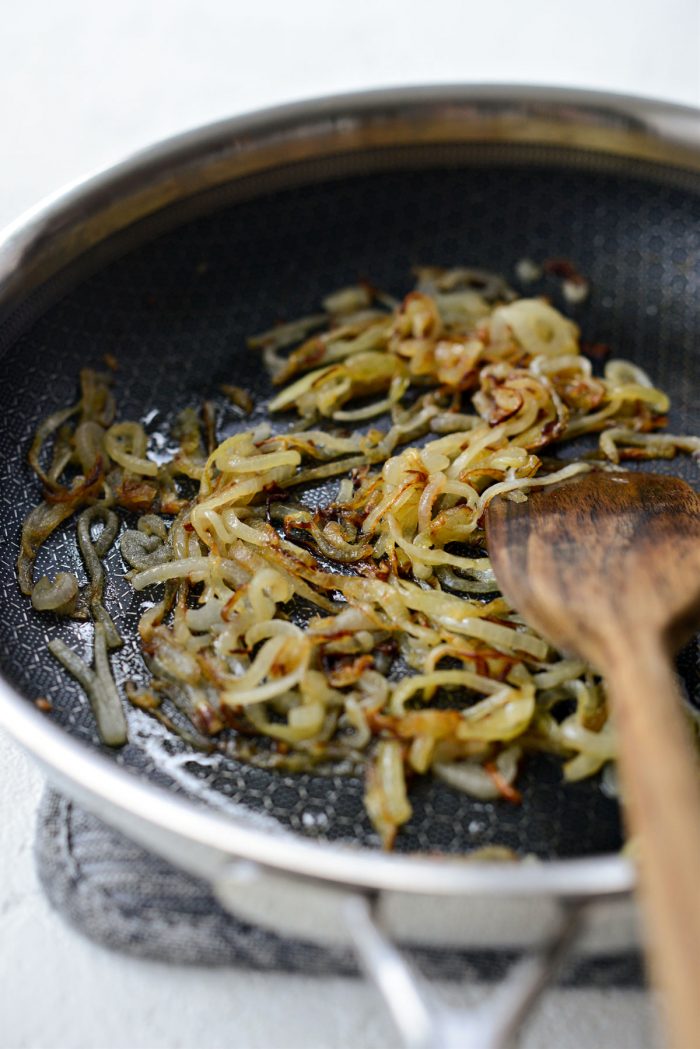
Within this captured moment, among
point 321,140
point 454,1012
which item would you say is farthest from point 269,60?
point 454,1012


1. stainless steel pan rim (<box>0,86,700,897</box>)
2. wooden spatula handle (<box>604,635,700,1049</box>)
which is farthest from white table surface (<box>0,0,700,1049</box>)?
wooden spatula handle (<box>604,635,700,1049</box>)

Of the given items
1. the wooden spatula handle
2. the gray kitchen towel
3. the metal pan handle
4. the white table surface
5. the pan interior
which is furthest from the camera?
the white table surface

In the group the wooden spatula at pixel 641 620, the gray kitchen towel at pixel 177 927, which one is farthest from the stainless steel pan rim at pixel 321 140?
the gray kitchen towel at pixel 177 927

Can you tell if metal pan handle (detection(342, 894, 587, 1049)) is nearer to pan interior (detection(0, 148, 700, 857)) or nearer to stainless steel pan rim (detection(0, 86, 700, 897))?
pan interior (detection(0, 148, 700, 857))

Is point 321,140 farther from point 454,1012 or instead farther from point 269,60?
point 454,1012

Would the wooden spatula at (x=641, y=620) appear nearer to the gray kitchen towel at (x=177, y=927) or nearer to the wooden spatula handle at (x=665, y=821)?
the wooden spatula handle at (x=665, y=821)

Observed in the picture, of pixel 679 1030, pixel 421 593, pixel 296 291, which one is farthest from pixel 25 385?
pixel 679 1030
